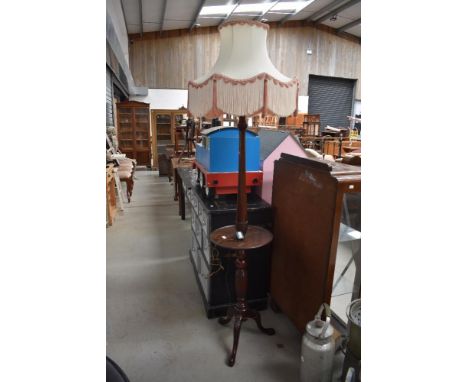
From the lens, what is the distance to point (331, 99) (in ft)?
40.2

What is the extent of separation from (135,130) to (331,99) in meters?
7.52

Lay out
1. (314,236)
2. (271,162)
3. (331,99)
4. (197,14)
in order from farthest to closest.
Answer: (331,99) < (197,14) < (271,162) < (314,236)

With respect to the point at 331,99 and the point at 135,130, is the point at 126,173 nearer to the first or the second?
the point at 135,130

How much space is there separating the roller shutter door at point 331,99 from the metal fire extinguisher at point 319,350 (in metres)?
11.2

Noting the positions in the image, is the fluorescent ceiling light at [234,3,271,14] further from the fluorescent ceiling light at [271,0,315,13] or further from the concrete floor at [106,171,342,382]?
the concrete floor at [106,171,342,382]

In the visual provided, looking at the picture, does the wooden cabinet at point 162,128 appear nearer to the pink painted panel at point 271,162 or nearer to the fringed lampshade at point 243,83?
the pink painted panel at point 271,162

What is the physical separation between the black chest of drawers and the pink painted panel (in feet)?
0.24

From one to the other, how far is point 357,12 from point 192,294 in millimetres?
10453

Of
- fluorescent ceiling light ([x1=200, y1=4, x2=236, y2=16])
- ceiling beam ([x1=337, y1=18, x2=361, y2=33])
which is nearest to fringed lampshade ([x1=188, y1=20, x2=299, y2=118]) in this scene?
fluorescent ceiling light ([x1=200, y1=4, x2=236, y2=16])

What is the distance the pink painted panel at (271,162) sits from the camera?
236 centimetres

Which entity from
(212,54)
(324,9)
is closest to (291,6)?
(324,9)

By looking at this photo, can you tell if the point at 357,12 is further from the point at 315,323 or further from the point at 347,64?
the point at 315,323

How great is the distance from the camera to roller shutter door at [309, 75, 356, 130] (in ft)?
39.0
